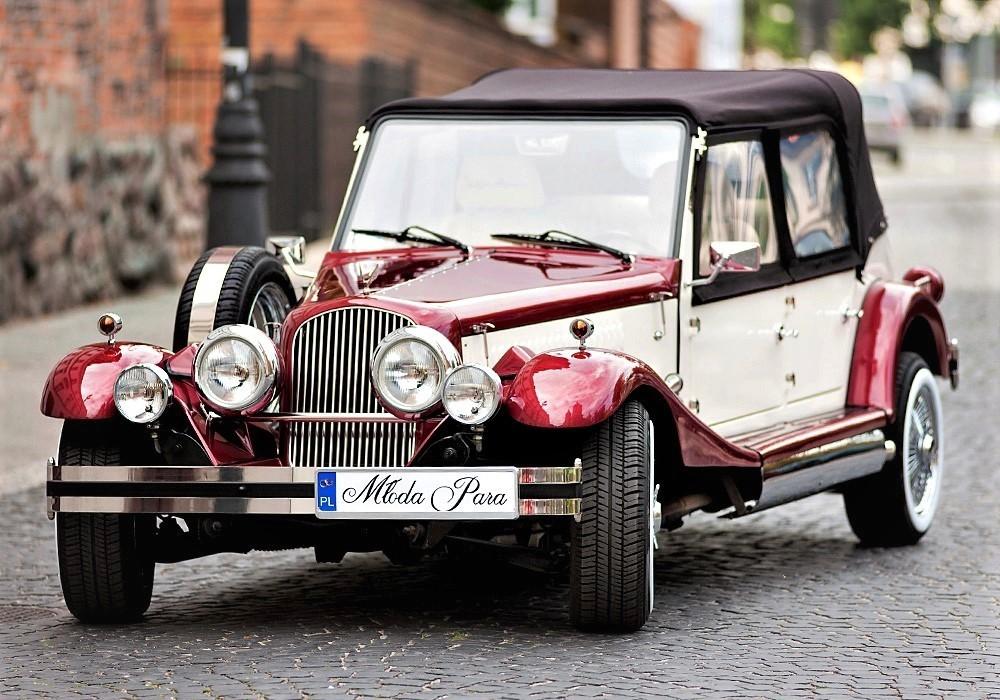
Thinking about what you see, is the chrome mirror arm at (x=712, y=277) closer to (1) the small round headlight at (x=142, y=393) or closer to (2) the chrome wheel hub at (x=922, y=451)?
(2) the chrome wheel hub at (x=922, y=451)

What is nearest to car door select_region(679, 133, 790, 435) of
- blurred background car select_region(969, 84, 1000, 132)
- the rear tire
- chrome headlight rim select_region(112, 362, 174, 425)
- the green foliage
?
chrome headlight rim select_region(112, 362, 174, 425)

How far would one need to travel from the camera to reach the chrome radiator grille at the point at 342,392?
6.69m

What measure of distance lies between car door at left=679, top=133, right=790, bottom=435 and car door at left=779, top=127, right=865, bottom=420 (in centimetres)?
11

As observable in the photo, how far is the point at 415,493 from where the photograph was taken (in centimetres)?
640

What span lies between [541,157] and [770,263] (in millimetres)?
1070

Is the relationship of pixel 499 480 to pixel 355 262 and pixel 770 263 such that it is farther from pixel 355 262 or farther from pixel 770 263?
pixel 770 263

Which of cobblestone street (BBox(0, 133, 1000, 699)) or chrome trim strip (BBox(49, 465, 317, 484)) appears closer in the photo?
cobblestone street (BBox(0, 133, 1000, 699))

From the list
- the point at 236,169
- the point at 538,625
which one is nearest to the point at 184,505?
the point at 538,625

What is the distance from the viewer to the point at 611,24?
126 ft

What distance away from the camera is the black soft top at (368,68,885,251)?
315 inches

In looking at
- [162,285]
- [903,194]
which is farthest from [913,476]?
[903,194]

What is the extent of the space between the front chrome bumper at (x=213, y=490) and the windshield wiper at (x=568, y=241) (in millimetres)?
1352

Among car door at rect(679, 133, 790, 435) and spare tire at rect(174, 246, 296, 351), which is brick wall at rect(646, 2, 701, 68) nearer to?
car door at rect(679, 133, 790, 435)

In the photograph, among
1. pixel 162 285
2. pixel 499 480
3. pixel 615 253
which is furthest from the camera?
pixel 162 285
